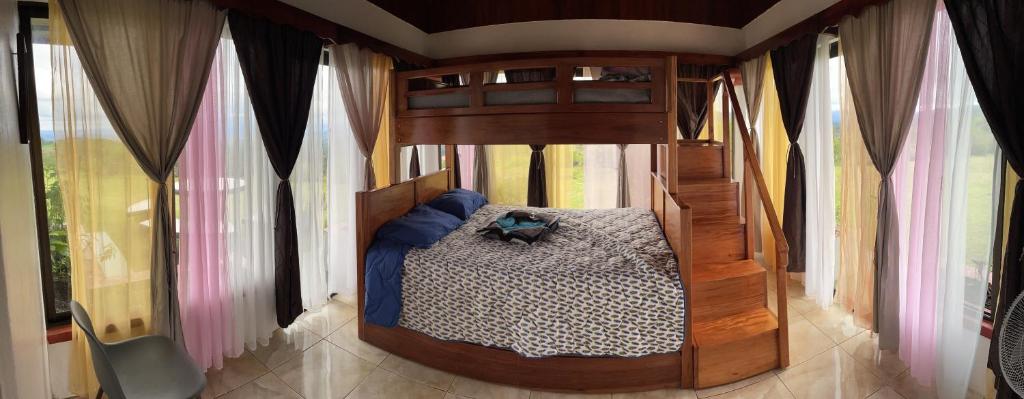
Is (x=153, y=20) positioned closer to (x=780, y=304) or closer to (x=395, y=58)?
(x=395, y=58)

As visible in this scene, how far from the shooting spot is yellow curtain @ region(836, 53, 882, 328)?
10.0 feet

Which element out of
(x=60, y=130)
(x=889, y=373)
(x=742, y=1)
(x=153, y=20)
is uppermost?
(x=742, y=1)

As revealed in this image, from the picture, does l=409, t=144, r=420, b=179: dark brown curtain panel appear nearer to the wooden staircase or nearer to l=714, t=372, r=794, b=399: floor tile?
the wooden staircase

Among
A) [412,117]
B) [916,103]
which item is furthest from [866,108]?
[412,117]

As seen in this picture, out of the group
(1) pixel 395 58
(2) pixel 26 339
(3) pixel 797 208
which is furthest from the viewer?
(1) pixel 395 58

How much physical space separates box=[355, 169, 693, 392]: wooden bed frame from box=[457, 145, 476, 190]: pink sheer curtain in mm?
1876

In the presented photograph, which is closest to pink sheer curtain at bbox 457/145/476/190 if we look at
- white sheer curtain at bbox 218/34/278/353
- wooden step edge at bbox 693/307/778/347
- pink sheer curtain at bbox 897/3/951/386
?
white sheer curtain at bbox 218/34/278/353

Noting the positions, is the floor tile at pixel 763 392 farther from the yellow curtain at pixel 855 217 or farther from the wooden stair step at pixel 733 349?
the yellow curtain at pixel 855 217

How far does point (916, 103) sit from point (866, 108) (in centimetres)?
28

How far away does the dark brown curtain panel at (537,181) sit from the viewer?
4641mm

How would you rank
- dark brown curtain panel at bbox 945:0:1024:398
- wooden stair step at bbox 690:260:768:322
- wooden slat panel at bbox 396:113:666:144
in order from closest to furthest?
1. dark brown curtain panel at bbox 945:0:1024:398
2. wooden stair step at bbox 690:260:768:322
3. wooden slat panel at bbox 396:113:666:144

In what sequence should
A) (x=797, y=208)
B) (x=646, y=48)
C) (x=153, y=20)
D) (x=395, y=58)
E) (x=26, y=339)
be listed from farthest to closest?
(x=646, y=48), (x=395, y=58), (x=797, y=208), (x=153, y=20), (x=26, y=339)

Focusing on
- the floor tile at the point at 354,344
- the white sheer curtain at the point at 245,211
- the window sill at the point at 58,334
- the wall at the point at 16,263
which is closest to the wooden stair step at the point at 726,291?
the floor tile at the point at 354,344

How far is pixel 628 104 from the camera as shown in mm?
2914
